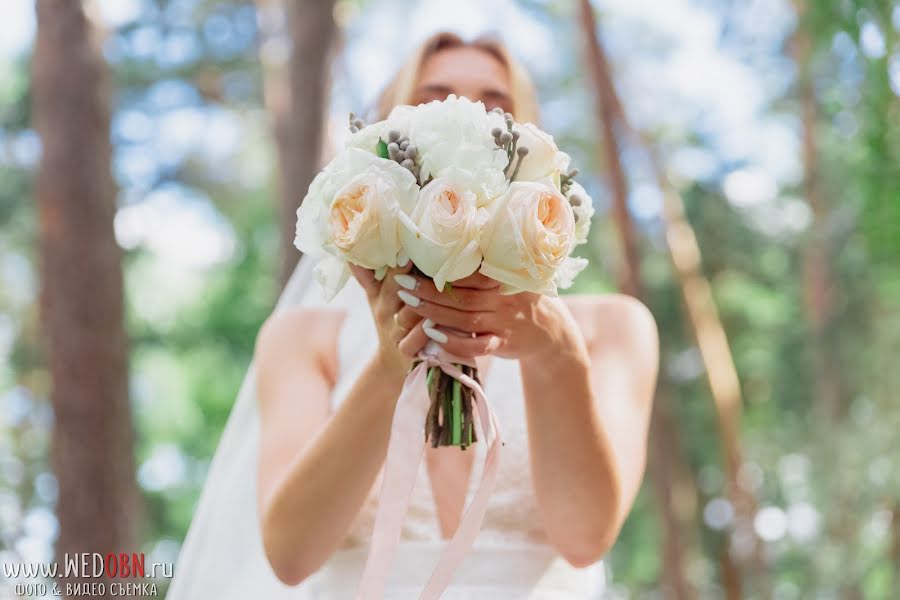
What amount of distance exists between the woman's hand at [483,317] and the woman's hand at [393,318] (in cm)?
2

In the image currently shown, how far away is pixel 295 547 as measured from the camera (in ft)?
6.51

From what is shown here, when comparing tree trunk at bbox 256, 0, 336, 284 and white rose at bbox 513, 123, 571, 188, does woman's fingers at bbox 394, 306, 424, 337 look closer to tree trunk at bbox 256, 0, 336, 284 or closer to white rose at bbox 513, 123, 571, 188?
white rose at bbox 513, 123, 571, 188

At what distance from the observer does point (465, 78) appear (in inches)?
94.7

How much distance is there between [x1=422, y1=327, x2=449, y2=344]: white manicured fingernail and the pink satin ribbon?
40 millimetres

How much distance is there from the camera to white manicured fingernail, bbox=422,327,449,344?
5.78ft

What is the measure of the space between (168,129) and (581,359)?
14.4m

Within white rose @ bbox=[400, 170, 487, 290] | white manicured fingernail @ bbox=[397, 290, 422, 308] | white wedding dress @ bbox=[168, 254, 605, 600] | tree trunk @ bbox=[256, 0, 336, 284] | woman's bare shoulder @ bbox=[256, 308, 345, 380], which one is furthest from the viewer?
tree trunk @ bbox=[256, 0, 336, 284]

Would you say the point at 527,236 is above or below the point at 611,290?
above

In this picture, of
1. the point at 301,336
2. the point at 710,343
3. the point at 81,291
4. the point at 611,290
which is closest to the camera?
the point at 301,336

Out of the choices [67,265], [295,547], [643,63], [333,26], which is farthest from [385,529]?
[643,63]

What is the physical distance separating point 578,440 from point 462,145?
575 mm

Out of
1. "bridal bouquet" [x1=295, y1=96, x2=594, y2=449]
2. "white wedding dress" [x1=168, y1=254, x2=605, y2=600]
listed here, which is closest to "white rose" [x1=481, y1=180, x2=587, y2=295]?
"bridal bouquet" [x1=295, y1=96, x2=594, y2=449]

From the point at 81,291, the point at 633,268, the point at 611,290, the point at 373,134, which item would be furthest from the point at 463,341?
the point at 611,290

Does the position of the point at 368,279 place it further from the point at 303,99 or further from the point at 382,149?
the point at 303,99
